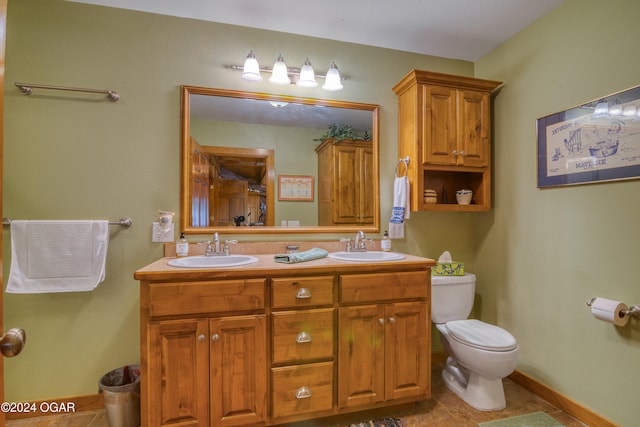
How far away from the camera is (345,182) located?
2.28 m

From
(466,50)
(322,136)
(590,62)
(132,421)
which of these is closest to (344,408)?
(132,421)

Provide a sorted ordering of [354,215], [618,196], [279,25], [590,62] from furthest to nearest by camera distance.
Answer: [354,215]
[279,25]
[590,62]
[618,196]

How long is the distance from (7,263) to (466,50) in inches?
132

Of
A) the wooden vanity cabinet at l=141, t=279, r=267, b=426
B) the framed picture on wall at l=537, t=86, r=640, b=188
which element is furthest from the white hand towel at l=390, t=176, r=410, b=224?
the wooden vanity cabinet at l=141, t=279, r=267, b=426

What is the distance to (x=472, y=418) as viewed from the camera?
180 centimetres

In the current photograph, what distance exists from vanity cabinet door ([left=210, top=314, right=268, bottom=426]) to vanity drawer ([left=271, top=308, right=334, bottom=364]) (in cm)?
7

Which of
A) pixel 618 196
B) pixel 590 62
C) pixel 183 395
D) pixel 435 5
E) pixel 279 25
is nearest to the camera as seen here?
pixel 183 395

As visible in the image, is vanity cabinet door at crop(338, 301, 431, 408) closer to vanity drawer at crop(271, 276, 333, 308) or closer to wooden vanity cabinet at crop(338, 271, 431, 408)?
wooden vanity cabinet at crop(338, 271, 431, 408)

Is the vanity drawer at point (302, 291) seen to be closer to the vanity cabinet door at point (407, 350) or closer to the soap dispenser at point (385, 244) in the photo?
the vanity cabinet door at point (407, 350)

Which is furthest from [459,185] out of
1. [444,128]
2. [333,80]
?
[333,80]

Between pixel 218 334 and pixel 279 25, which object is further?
pixel 279 25

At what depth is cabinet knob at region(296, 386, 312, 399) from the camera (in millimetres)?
1624

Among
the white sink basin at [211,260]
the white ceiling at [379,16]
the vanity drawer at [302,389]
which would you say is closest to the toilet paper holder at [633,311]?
the vanity drawer at [302,389]

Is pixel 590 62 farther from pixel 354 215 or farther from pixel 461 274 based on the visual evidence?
pixel 354 215
